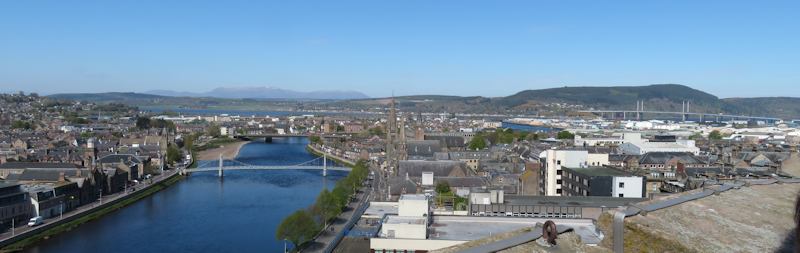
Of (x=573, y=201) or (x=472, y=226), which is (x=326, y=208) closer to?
(x=573, y=201)

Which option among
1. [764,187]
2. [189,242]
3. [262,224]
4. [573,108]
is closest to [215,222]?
[262,224]

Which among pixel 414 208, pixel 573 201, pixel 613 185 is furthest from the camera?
pixel 613 185

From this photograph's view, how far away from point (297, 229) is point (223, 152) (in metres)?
21.8

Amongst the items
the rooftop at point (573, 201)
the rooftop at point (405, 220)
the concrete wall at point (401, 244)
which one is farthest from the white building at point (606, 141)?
the concrete wall at point (401, 244)

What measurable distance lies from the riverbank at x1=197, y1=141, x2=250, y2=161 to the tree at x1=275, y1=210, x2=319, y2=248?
18.0 metres

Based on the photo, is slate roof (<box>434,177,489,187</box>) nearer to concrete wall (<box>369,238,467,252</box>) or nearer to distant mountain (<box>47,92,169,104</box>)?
Result: concrete wall (<box>369,238,467,252</box>)

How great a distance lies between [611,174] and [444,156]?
26.3ft

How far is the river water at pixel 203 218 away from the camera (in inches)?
428

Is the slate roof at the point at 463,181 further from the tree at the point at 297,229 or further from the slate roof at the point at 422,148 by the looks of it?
the slate roof at the point at 422,148

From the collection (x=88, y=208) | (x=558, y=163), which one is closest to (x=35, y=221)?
(x=88, y=208)

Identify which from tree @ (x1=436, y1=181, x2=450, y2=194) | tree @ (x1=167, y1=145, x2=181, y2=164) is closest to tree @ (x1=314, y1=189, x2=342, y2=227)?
tree @ (x1=436, y1=181, x2=450, y2=194)

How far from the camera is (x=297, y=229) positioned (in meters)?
10.1

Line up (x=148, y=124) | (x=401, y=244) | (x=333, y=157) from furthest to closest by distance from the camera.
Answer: (x=148, y=124), (x=333, y=157), (x=401, y=244)

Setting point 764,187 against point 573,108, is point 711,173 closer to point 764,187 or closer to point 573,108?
point 764,187
